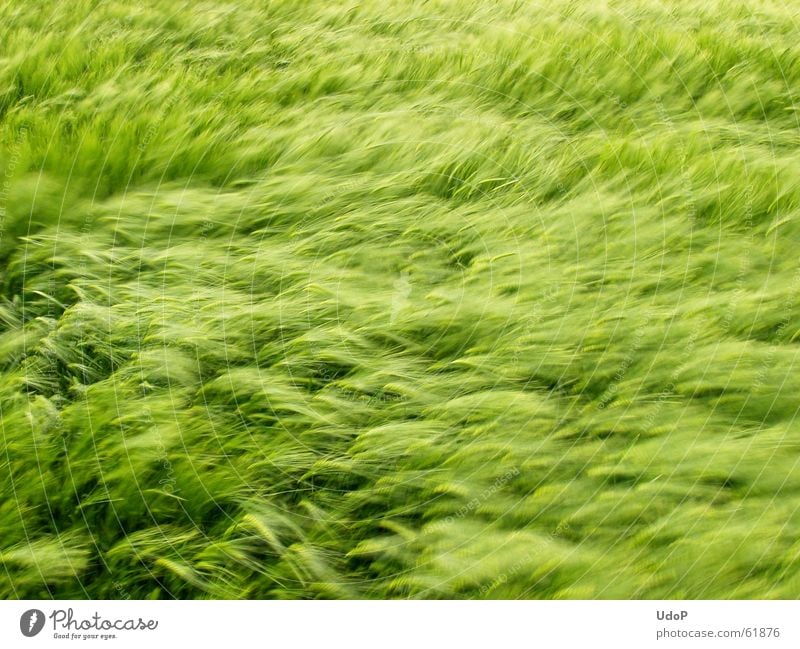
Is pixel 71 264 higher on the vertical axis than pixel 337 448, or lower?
higher

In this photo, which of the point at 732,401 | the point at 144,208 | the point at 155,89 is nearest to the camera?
the point at 732,401

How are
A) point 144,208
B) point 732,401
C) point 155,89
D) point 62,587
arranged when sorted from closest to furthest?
point 62,587 < point 732,401 < point 144,208 < point 155,89

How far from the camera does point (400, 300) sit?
151 centimetres

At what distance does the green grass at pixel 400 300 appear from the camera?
1320mm

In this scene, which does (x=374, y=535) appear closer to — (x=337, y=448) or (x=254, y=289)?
(x=337, y=448)

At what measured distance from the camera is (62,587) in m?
1.32

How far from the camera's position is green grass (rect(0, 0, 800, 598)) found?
1.32 meters

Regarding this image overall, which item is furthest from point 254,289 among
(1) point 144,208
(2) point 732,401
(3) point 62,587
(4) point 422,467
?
(2) point 732,401

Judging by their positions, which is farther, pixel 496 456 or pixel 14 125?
pixel 14 125
